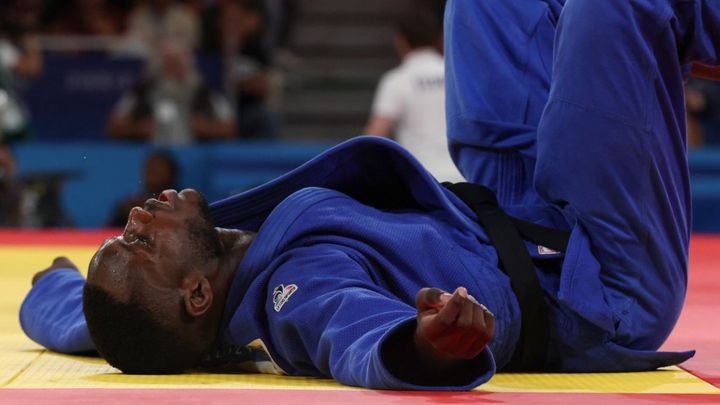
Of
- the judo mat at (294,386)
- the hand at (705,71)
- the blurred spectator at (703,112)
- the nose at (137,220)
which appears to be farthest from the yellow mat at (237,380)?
the blurred spectator at (703,112)

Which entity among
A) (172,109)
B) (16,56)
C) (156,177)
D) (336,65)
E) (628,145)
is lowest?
(156,177)

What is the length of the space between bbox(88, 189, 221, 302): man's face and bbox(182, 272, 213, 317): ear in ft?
0.06

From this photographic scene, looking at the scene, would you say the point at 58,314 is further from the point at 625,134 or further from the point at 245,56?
the point at 245,56

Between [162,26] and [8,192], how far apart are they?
2103mm

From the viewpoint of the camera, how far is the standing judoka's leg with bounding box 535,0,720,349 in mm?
2672

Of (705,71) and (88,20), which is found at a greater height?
(705,71)

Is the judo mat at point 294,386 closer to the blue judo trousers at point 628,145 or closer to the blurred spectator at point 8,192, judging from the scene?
the blue judo trousers at point 628,145

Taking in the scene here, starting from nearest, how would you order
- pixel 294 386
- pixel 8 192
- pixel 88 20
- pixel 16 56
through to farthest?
pixel 294 386 → pixel 8 192 → pixel 16 56 → pixel 88 20

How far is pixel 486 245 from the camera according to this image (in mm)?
2814

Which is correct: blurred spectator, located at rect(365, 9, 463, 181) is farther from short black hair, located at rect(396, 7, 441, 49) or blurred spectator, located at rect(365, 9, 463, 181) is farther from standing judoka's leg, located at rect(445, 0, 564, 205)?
standing judoka's leg, located at rect(445, 0, 564, 205)

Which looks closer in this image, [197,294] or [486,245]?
[197,294]

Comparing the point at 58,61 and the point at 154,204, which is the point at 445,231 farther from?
A: the point at 58,61

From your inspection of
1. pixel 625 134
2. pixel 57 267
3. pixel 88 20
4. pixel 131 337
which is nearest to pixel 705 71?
pixel 625 134

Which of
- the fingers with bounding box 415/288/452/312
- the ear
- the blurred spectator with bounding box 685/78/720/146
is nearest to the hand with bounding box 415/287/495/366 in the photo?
the fingers with bounding box 415/288/452/312
